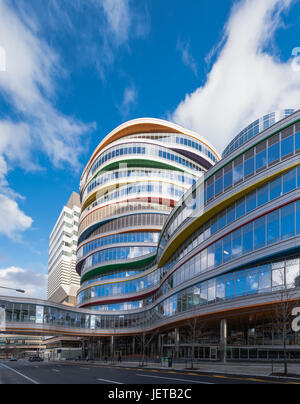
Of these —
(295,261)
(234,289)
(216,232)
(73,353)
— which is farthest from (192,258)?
(73,353)

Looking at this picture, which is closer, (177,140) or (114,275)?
(114,275)

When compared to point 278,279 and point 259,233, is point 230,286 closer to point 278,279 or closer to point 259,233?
point 278,279

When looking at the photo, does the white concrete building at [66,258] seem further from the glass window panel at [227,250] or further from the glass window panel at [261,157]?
the glass window panel at [261,157]

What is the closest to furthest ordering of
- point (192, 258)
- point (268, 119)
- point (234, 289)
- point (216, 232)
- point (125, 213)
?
point (234, 289) → point (216, 232) → point (192, 258) → point (268, 119) → point (125, 213)

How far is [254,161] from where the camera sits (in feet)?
117

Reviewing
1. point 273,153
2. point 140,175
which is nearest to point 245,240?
point 273,153

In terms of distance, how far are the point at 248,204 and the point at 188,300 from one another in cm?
1559

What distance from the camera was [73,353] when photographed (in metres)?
100

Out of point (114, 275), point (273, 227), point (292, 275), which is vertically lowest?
point (114, 275)

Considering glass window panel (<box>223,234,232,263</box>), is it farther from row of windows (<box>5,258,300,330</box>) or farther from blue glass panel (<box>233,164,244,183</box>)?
blue glass panel (<box>233,164,244,183</box>)

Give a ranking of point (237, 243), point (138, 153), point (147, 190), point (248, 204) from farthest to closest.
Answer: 1. point (138, 153)
2. point (147, 190)
3. point (237, 243)
4. point (248, 204)

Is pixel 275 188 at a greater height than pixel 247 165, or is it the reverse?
pixel 247 165

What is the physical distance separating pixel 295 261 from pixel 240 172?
10346mm

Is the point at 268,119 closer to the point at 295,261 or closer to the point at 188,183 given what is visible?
the point at 188,183
